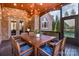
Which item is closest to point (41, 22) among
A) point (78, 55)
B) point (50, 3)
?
point (50, 3)

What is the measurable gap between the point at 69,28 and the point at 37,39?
2.29 ft

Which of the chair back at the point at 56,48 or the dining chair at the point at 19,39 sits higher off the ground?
the dining chair at the point at 19,39

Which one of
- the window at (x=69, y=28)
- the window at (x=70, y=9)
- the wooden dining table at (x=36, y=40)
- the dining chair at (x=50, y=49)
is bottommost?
the dining chair at (x=50, y=49)

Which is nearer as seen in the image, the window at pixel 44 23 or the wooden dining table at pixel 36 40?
the wooden dining table at pixel 36 40

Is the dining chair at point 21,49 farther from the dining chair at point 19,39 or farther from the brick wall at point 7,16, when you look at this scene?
the brick wall at point 7,16

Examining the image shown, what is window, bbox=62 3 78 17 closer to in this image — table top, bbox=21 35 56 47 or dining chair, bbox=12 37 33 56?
table top, bbox=21 35 56 47

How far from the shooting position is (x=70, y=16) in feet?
7.52

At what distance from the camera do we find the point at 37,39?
237cm

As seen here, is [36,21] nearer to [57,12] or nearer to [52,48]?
[57,12]

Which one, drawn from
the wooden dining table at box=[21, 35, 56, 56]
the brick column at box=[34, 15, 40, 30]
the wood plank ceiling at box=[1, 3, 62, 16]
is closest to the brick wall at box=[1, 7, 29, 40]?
the wood plank ceiling at box=[1, 3, 62, 16]

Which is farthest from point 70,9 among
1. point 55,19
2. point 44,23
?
point 44,23

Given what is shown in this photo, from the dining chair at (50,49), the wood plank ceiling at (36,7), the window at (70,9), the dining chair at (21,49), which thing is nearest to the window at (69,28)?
the window at (70,9)

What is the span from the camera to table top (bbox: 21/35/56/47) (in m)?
2.28

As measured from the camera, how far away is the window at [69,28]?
2.31m
